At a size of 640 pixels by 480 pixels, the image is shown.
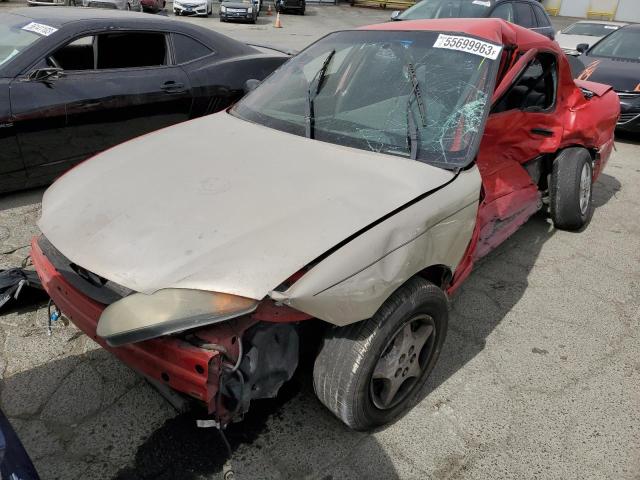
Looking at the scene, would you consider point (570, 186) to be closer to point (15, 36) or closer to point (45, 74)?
point (45, 74)

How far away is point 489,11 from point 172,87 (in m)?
5.25

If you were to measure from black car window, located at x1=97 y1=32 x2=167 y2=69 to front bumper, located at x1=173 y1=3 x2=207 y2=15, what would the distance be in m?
16.4

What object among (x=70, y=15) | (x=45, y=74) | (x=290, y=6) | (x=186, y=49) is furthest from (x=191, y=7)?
(x=45, y=74)

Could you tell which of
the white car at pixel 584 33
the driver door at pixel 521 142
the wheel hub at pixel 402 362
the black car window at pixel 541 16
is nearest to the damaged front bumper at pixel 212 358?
the wheel hub at pixel 402 362

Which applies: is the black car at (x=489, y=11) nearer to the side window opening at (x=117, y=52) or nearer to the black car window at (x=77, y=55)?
the side window opening at (x=117, y=52)

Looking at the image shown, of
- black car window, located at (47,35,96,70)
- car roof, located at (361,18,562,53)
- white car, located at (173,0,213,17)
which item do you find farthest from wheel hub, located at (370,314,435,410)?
white car, located at (173,0,213,17)

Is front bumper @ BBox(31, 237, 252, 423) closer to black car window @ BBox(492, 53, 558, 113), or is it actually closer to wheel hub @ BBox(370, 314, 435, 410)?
wheel hub @ BBox(370, 314, 435, 410)

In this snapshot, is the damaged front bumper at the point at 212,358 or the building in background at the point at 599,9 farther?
the building in background at the point at 599,9

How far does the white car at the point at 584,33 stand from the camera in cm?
1054

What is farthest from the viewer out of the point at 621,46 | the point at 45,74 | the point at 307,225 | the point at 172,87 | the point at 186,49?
the point at 621,46

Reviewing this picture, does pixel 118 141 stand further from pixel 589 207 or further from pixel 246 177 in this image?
pixel 589 207

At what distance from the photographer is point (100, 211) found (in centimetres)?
202

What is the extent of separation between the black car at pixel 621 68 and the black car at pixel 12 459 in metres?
6.29

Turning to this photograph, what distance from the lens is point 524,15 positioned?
26.7 ft
